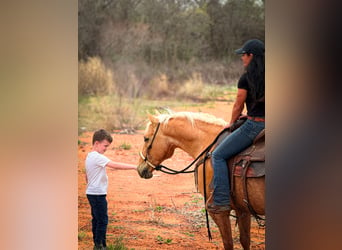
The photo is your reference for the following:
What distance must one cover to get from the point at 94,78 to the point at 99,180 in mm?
911

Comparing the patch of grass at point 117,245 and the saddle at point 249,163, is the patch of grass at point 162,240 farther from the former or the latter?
the saddle at point 249,163

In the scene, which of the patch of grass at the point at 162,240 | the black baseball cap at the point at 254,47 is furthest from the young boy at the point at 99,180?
the black baseball cap at the point at 254,47

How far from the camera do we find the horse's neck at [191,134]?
4738mm

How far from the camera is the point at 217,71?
16.0 ft

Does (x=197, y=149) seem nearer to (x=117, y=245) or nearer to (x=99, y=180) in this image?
(x=99, y=180)

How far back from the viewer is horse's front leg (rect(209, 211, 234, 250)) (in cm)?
460

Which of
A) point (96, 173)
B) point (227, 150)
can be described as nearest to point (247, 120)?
point (227, 150)

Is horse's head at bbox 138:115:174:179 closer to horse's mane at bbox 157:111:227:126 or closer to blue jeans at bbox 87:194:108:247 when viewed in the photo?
horse's mane at bbox 157:111:227:126

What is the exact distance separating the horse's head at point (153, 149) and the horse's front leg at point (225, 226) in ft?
2.20

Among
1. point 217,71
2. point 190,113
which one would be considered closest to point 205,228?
point 190,113
